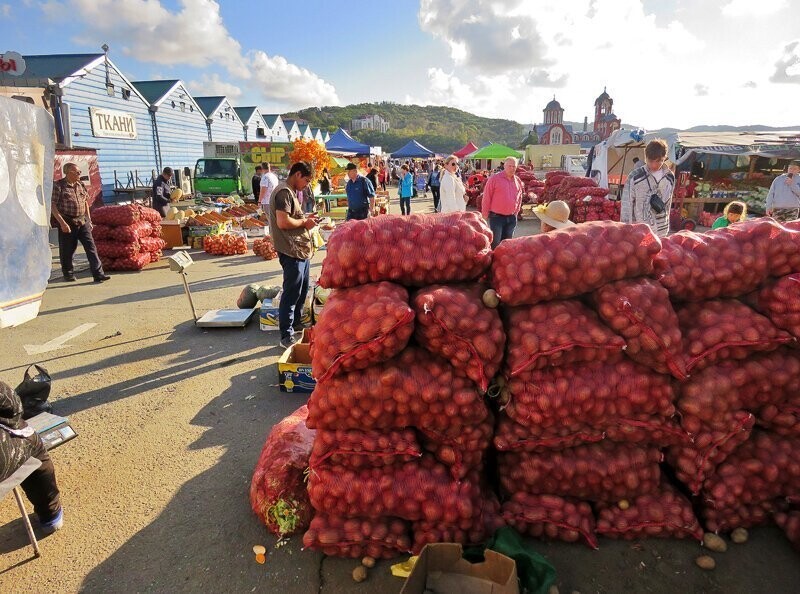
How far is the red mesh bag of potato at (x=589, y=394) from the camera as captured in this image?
2.41 meters

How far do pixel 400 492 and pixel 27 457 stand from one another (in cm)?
209

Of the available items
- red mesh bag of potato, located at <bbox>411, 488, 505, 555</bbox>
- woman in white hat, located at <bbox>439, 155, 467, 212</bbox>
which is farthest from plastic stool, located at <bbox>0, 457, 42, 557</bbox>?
woman in white hat, located at <bbox>439, 155, 467, 212</bbox>

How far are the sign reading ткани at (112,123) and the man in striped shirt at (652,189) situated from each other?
21.4 m

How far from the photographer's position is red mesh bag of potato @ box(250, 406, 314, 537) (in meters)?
2.71

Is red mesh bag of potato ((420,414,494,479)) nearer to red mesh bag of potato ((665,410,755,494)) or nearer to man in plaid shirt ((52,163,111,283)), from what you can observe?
red mesh bag of potato ((665,410,755,494))

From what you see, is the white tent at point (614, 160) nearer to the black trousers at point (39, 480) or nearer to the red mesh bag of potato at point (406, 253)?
the red mesh bag of potato at point (406, 253)

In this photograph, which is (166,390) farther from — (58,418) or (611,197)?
(611,197)

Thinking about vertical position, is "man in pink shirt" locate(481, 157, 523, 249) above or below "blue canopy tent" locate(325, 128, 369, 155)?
below

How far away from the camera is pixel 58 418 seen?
378cm

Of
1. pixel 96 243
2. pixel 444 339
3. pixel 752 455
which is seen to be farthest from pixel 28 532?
pixel 96 243

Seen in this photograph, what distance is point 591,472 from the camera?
2.54 metres

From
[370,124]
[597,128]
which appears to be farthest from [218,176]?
[370,124]

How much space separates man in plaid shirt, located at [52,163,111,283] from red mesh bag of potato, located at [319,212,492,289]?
7.55 meters

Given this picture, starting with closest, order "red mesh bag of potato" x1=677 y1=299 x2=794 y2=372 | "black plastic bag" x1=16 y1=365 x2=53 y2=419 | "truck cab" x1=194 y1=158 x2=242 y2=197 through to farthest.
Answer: "red mesh bag of potato" x1=677 y1=299 x2=794 y2=372 < "black plastic bag" x1=16 y1=365 x2=53 y2=419 < "truck cab" x1=194 y1=158 x2=242 y2=197
